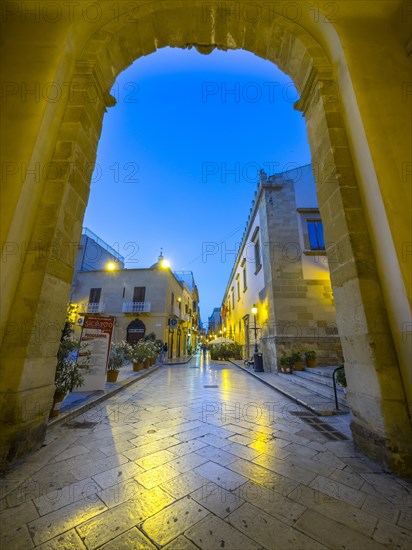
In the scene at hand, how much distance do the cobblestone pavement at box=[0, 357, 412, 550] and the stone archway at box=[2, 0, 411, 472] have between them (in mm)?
392

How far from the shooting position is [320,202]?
3.17 m

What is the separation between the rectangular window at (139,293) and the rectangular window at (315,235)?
13298mm

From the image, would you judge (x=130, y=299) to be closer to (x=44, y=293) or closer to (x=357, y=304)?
(x=44, y=293)

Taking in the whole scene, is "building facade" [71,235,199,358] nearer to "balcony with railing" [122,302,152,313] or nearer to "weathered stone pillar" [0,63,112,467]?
"balcony with railing" [122,302,152,313]

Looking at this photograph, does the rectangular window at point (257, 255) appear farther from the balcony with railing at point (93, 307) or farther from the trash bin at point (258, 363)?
the balcony with railing at point (93, 307)

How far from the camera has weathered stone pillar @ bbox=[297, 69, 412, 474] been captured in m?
2.00

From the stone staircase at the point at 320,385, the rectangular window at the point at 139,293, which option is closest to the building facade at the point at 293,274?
the stone staircase at the point at 320,385

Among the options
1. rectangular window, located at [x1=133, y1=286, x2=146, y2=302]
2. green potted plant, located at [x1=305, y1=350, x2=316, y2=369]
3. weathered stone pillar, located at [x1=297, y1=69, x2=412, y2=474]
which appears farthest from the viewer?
rectangular window, located at [x1=133, y1=286, x2=146, y2=302]

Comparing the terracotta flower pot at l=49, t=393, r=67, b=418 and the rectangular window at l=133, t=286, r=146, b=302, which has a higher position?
the rectangular window at l=133, t=286, r=146, b=302

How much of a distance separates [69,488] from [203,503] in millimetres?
1016

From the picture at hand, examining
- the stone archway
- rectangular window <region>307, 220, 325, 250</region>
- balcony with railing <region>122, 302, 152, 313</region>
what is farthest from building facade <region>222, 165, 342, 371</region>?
balcony with railing <region>122, 302, 152, 313</region>

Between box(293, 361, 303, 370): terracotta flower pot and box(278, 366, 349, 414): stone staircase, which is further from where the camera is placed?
box(293, 361, 303, 370): terracotta flower pot

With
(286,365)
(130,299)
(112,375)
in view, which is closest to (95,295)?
(130,299)

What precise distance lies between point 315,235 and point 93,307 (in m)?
16.6
